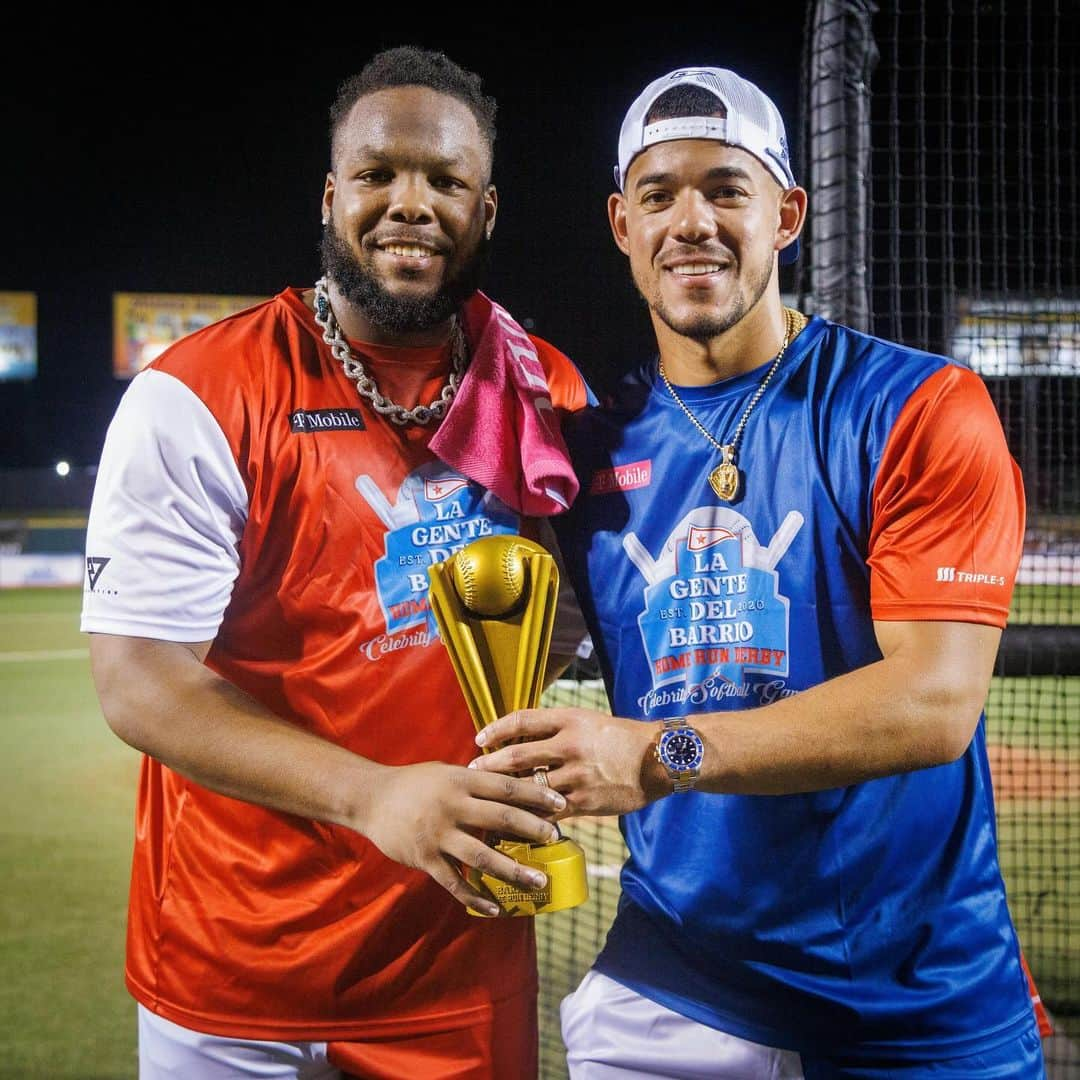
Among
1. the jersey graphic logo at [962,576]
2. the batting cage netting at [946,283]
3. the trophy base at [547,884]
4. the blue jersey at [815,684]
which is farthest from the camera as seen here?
the batting cage netting at [946,283]

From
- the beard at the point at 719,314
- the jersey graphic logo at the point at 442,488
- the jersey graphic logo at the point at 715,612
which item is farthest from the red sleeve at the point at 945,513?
the jersey graphic logo at the point at 442,488

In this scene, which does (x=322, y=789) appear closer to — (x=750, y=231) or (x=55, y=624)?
(x=750, y=231)

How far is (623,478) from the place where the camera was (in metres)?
2.05

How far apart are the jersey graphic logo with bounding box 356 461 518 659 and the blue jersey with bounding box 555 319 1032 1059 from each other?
28 cm

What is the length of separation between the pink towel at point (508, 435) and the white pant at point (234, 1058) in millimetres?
989

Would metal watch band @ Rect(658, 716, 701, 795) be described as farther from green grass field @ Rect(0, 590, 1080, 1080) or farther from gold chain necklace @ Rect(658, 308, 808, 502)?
green grass field @ Rect(0, 590, 1080, 1080)

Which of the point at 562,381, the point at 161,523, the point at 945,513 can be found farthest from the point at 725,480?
the point at 161,523

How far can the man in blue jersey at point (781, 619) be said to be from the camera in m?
1.83

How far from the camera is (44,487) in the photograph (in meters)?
22.1

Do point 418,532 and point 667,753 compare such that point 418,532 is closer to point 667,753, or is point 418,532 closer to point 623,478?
point 623,478

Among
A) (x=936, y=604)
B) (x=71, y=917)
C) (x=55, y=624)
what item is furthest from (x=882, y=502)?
(x=55, y=624)

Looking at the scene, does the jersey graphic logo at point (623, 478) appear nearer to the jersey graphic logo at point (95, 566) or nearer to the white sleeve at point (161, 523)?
the white sleeve at point (161, 523)

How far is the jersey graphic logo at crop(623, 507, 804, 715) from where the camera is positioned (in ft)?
6.17

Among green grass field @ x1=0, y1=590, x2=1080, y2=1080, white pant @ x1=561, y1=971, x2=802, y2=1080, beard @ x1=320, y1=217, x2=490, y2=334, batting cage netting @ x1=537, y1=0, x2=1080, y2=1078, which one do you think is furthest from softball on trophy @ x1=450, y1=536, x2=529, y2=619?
green grass field @ x1=0, y1=590, x2=1080, y2=1080
